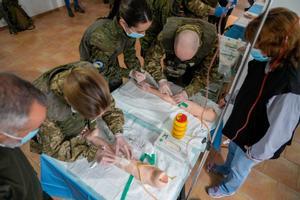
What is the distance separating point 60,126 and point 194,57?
1.04 metres

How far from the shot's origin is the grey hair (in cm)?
72

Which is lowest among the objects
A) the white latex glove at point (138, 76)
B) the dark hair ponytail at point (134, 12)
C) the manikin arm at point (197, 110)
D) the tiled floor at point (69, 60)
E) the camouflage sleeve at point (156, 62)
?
the tiled floor at point (69, 60)

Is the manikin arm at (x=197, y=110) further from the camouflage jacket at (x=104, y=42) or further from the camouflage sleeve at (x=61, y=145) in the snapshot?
the camouflage sleeve at (x=61, y=145)

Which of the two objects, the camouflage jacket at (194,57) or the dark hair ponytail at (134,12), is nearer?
the dark hair ponytail at (134,12)

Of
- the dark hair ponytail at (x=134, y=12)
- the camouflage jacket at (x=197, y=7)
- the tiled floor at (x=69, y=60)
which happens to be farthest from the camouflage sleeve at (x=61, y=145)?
the camouflage jacket at (x=197, y=7)

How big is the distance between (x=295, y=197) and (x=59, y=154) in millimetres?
1909

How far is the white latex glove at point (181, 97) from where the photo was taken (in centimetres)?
154

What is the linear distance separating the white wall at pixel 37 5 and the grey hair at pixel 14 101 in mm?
3969

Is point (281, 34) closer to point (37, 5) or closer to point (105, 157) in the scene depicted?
point (105, 157)

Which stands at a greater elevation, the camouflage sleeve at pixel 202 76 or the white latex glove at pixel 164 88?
the camouflage sleeve at pixel 202 76

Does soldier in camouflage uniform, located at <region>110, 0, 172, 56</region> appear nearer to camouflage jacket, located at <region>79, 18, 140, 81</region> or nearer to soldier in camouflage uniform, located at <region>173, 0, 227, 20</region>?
soldier in camouflage uniform, located at <region>173, 0, 227, 20</region>

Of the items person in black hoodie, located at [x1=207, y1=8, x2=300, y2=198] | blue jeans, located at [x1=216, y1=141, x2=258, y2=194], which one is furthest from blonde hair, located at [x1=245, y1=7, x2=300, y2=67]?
blue jeans, located at [x1=216, y1=141, x2=258, y2=194]

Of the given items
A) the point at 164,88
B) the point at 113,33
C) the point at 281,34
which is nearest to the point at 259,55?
the point at 281,34

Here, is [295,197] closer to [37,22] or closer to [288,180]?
[288,180]
